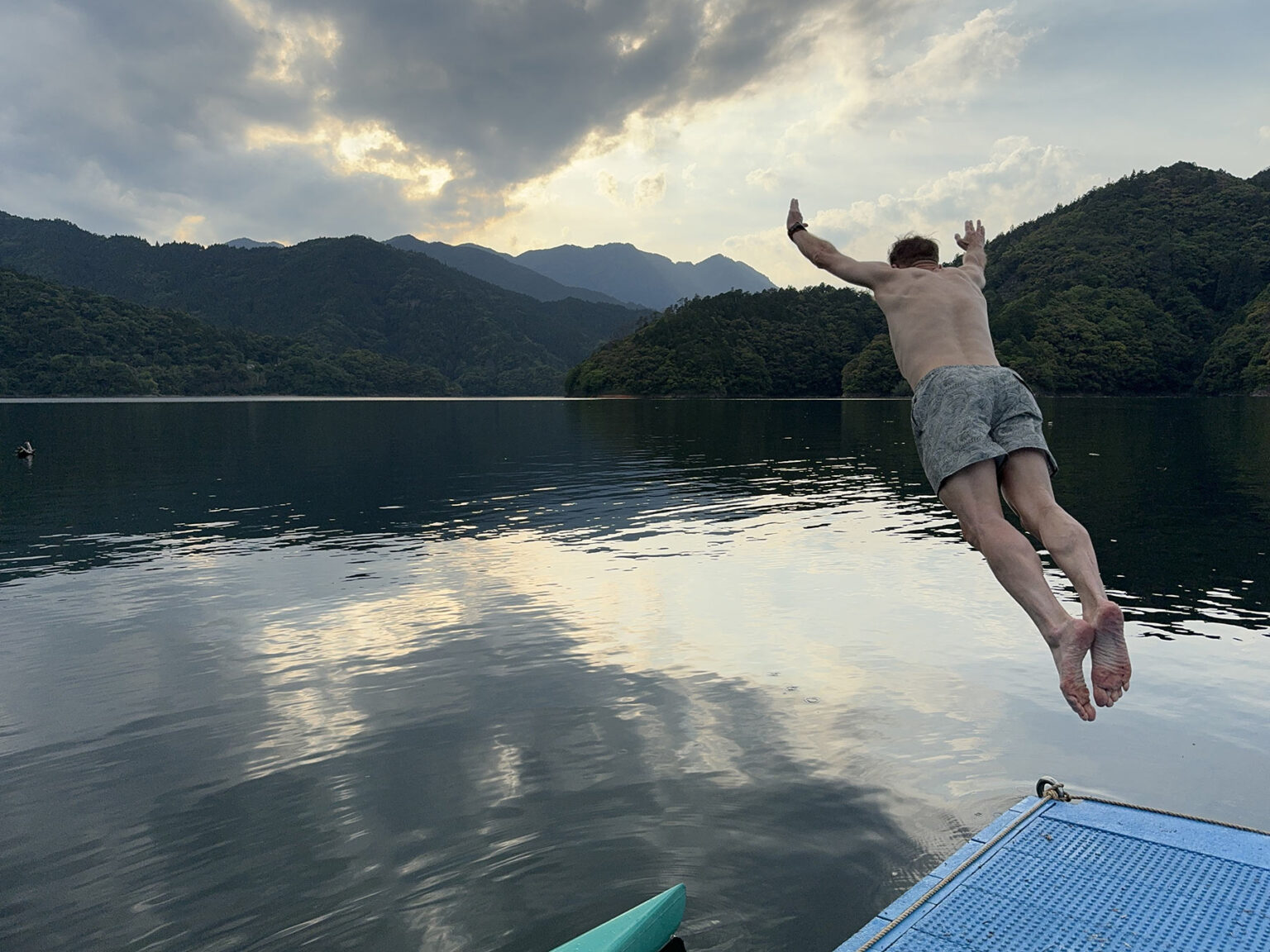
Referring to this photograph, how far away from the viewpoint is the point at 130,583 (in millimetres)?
14883

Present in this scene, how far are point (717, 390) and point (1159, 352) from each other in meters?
75.9

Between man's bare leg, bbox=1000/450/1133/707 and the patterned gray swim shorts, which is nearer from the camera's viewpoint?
man's bare leg, bbox=1000/450/1133/707

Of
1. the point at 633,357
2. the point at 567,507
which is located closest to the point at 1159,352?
the point at 633,357

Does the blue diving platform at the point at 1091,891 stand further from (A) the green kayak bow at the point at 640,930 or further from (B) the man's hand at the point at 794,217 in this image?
(B) the man's hand at the point at 794,217

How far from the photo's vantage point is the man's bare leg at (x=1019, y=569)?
4809 mm

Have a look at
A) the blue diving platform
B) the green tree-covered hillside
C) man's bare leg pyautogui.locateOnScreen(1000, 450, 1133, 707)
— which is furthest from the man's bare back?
the green tree-covered hillside

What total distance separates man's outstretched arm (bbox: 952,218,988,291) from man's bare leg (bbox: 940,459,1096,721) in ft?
5.53

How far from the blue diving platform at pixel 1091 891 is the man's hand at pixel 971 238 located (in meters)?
4.35

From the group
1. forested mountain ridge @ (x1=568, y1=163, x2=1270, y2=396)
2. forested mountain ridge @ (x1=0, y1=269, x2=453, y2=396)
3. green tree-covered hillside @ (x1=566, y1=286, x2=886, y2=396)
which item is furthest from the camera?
green tree-covered hillside @ (x1=566, y1=286, x2=886, y2=396)

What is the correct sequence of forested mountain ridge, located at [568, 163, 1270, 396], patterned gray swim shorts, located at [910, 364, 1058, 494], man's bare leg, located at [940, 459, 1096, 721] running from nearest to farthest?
man's bare leg, located at [940, 459, 1096, 721] → patterned gray swim shorts, located at [910, 364, 1058, 494] → forested mountain ridge, located at [568, 163, 1270, 396]

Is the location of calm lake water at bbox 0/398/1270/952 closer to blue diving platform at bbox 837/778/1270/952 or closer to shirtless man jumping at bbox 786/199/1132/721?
blue diving platform at bbox 837/778/1270/952

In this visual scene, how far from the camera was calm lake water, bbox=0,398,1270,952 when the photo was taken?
560cm

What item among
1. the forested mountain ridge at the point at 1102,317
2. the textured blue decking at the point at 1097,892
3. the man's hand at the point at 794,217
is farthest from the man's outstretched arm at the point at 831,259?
the forested mountain ridge at the point at 1102,317

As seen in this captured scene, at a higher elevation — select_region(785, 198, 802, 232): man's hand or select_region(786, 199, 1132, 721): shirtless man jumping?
select_region(785, 198, 802, 232): man's hand
